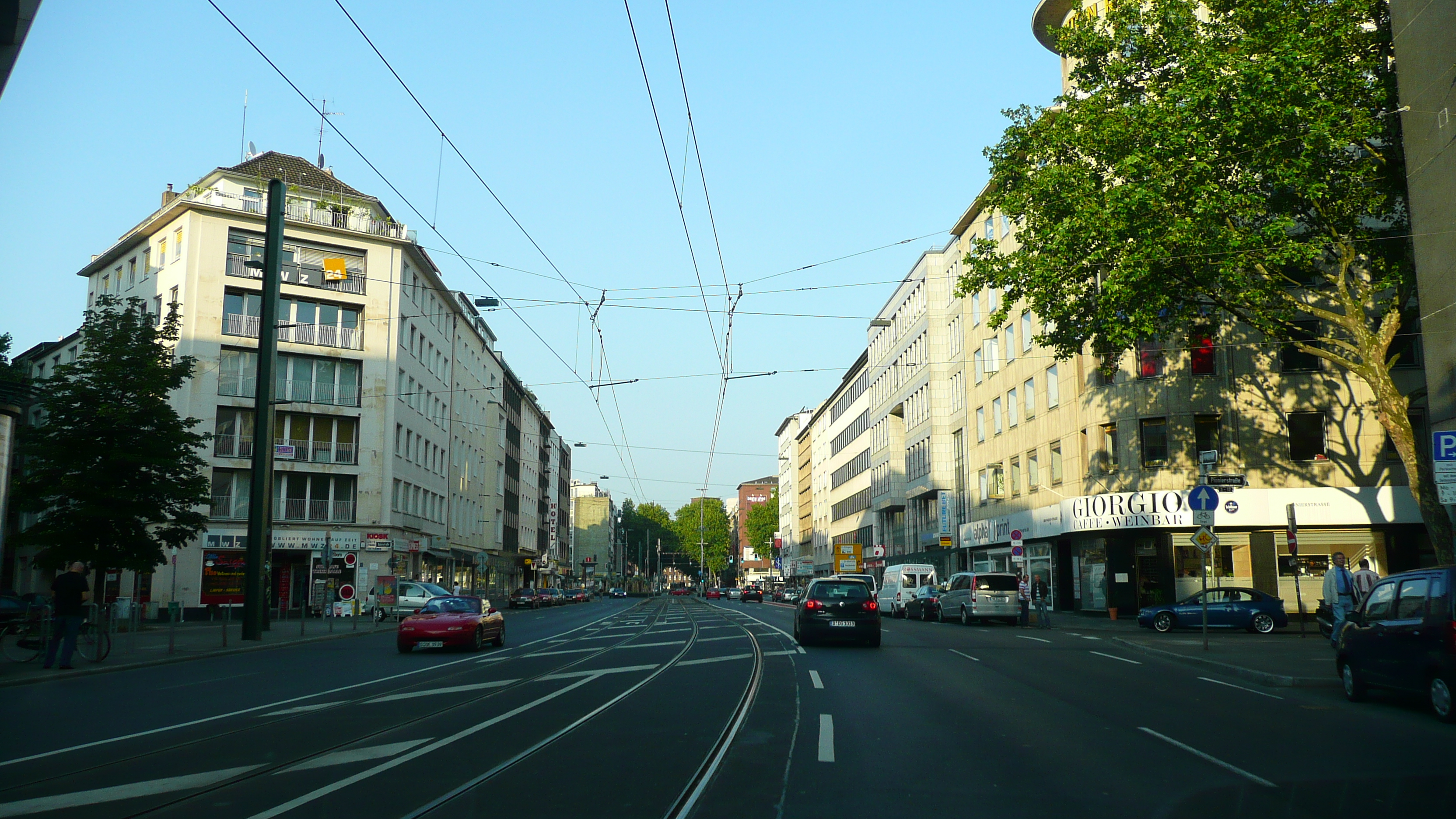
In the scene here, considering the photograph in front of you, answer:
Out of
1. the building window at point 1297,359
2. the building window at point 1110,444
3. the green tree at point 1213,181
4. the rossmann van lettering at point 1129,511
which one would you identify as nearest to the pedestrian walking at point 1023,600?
the rossmann van lettering at point 1129,511

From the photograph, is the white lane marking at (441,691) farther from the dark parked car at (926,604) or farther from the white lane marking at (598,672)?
the dark parked car at (926,604)

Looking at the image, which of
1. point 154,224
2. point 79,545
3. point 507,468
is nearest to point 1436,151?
point 79,545

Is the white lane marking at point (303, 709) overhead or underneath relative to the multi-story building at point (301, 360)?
underneath

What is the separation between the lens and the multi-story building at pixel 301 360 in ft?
159

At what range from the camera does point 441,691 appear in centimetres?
1432

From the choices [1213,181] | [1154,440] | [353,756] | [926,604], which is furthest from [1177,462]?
[353,756]

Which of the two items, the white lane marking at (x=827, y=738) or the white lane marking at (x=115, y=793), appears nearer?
the white lane marking at (x=115, y=793)

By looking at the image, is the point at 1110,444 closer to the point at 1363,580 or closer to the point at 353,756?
the point at 1363,580

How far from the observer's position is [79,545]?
1114 inches

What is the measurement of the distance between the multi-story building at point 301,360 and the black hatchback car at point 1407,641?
3846 centimetres

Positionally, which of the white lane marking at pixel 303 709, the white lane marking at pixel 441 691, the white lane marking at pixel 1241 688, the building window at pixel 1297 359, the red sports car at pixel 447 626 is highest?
the building window at pixel 1297 359

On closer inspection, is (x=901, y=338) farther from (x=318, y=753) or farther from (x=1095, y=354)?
(x=318, y=753)

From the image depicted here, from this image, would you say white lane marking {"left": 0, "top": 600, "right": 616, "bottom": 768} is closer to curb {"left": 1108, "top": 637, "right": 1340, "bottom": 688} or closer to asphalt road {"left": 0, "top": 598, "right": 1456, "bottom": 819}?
asphalt road {"left": 0, "top": 598, "right": 1456, "bottom": 819}

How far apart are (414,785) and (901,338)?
6628 centimetres
